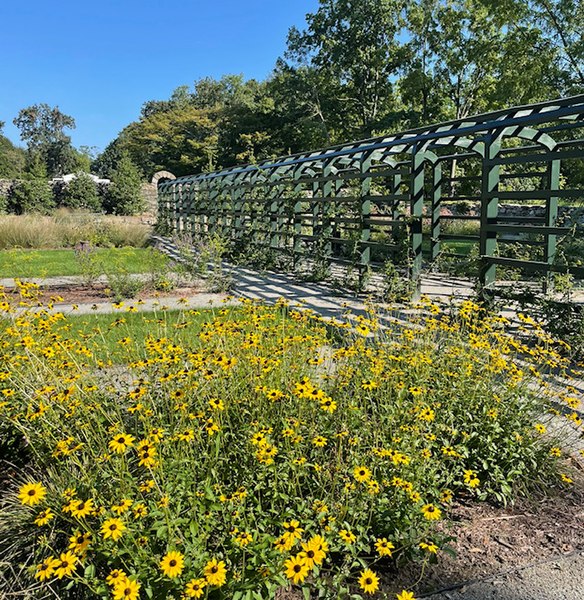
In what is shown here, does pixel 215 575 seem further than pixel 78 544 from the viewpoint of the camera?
No

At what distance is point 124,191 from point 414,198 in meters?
20.2

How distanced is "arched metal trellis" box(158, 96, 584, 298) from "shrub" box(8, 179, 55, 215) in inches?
441

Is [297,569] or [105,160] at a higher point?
[105,160]

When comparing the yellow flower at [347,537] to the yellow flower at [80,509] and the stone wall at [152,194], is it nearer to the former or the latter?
the yellow flower at [80,509]

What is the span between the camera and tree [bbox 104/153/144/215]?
23.8 meters

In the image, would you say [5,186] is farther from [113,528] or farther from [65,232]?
[113,528]

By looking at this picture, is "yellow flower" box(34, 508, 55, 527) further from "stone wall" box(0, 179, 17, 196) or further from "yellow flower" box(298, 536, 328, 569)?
"stone wall" box(0, 179, 17, 196)

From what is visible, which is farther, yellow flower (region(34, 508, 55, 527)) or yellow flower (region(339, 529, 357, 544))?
Result: yellow flower (region(339, 529, 357, 544))

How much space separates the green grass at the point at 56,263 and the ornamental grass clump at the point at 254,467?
216 inches

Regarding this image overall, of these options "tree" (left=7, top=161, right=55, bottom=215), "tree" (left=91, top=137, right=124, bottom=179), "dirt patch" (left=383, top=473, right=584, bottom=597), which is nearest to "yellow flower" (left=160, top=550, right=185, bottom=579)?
"dirt patch" (left=383, top=473, right=584, bottom=597)

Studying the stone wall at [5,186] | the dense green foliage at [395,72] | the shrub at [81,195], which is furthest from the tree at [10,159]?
the shrub at [81,195]

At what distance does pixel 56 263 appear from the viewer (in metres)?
10.5

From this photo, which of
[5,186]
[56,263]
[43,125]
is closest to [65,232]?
[56,263]

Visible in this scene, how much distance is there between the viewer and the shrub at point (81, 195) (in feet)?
75.9
